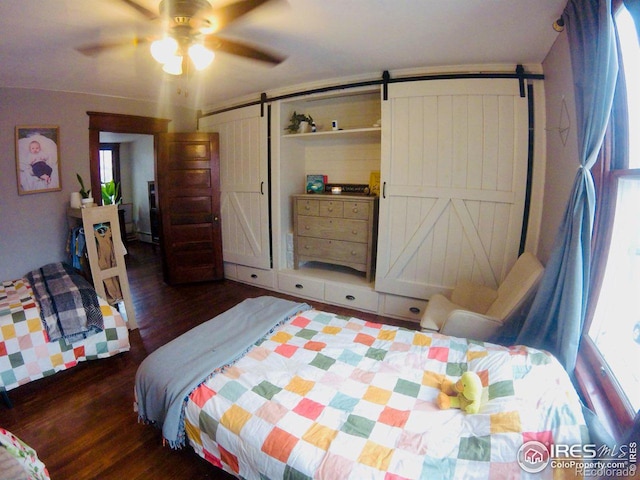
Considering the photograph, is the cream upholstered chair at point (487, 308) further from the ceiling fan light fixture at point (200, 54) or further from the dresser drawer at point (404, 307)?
the ceiling fan light fixture at point (200, 54)

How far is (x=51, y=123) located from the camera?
3.33 meters

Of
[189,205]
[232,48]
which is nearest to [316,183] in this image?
[189,205]

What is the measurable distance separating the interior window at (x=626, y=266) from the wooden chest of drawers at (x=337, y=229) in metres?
2.01

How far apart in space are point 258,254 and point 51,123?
8.63 feet

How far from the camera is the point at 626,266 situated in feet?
4.63

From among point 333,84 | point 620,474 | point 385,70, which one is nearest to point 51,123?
point 333,84

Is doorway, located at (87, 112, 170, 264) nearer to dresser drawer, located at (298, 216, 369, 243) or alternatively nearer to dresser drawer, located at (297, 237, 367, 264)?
dresser drawer, located at (298, 216, 369, 243)

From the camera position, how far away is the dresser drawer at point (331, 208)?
136 inches

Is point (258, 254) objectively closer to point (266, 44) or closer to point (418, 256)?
point (418, 256)

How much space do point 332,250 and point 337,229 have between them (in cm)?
26

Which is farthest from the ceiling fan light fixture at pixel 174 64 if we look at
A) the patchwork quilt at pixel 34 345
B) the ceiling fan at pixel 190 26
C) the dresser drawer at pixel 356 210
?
the dresser drawer at pixel 356 210

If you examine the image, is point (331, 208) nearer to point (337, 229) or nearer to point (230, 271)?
point (337, 229)

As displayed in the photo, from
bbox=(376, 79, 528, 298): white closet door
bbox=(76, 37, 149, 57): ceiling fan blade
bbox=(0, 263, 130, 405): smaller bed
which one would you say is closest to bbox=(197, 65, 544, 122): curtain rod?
bbox=(376, 79, 528, 298): white closet door

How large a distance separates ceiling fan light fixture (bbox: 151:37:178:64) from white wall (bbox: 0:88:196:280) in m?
2.60
